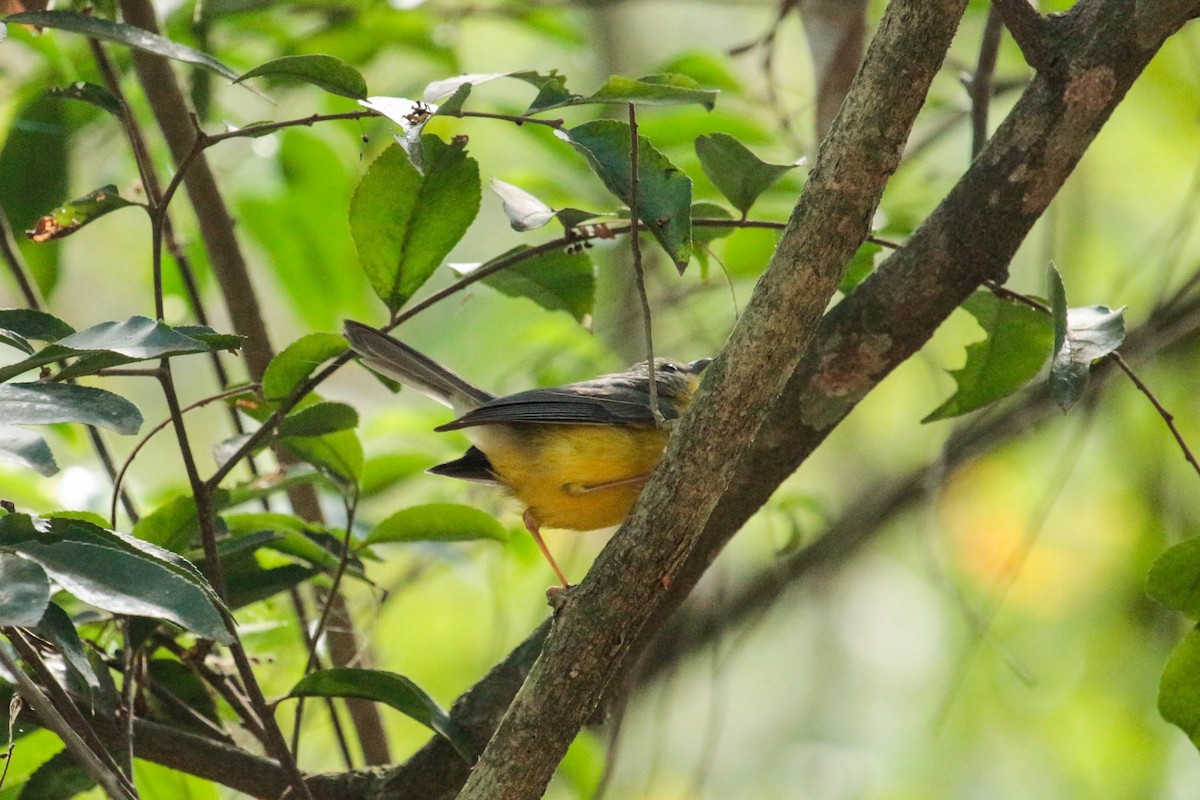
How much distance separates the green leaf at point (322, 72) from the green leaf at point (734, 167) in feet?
2.30

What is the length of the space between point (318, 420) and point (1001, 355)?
1.48 meters

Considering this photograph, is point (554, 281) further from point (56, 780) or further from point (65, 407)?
point (56, 780)

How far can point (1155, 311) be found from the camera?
4016 millimetres

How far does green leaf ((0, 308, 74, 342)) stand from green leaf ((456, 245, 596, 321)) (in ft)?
3.01

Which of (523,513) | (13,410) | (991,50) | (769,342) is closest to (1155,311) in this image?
(991,50)

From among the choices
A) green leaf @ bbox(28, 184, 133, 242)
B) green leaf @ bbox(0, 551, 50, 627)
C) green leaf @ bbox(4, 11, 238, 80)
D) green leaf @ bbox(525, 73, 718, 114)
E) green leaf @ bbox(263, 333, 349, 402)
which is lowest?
green leaf @ bbox(263, 333, 349, 402)

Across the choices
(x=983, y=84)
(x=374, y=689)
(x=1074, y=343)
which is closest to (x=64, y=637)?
(x=374, y=689)

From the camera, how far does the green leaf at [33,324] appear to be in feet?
6.85

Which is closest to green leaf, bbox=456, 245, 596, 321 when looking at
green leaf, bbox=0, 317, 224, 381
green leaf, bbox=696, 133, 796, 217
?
green leaf, bbox=696, 133, 796, 217

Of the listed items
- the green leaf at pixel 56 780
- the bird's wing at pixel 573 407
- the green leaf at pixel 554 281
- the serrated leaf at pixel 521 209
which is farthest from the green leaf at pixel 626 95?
the green leaf at pixel 56 780

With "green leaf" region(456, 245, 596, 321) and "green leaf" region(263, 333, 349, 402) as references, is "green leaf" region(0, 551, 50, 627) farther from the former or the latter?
"green leaf" region(456, 245, 596, 321)

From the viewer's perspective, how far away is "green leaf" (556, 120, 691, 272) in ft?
6.82

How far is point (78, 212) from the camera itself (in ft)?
7.77

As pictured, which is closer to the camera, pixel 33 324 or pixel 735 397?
pixel 735 397
